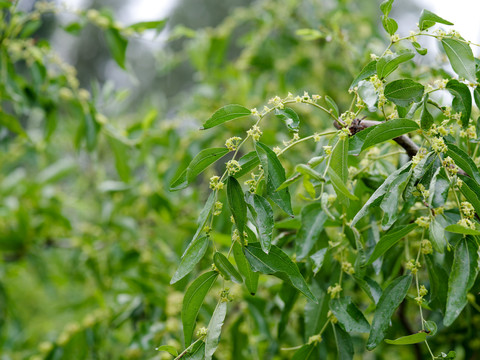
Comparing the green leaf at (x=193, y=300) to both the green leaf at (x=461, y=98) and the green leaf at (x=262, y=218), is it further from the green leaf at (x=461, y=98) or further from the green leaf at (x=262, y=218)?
the green leaf at (x=461, y=98)

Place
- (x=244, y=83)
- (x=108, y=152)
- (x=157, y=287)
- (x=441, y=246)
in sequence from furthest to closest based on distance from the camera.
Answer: (x=108, y=152)
(x=244, y=83)
(x=157, y=287)
(x=441, y=246)

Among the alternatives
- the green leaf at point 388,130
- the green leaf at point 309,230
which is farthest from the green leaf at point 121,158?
the green leaf at point 388,130

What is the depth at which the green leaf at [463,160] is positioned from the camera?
411 millimetres

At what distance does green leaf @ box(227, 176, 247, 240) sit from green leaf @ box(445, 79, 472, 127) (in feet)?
0.74

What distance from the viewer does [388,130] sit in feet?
1.35

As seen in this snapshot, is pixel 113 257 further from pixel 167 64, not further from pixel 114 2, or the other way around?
pixel 114 2

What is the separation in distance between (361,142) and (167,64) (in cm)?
109

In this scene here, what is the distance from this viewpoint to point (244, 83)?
4.35 ft

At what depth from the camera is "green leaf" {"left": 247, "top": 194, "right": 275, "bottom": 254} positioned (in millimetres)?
394

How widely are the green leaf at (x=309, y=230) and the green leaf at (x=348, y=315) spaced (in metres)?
0.06

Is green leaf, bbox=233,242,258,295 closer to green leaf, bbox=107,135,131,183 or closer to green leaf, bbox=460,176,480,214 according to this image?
green leaf, bbox=460,176,480,214

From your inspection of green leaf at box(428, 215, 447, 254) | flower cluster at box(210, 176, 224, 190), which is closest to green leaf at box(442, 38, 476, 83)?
green leaf at box(428, 215, 447, 254)

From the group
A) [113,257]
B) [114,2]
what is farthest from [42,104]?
[114,2]

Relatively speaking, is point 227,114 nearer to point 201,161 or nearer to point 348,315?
point 201,161
